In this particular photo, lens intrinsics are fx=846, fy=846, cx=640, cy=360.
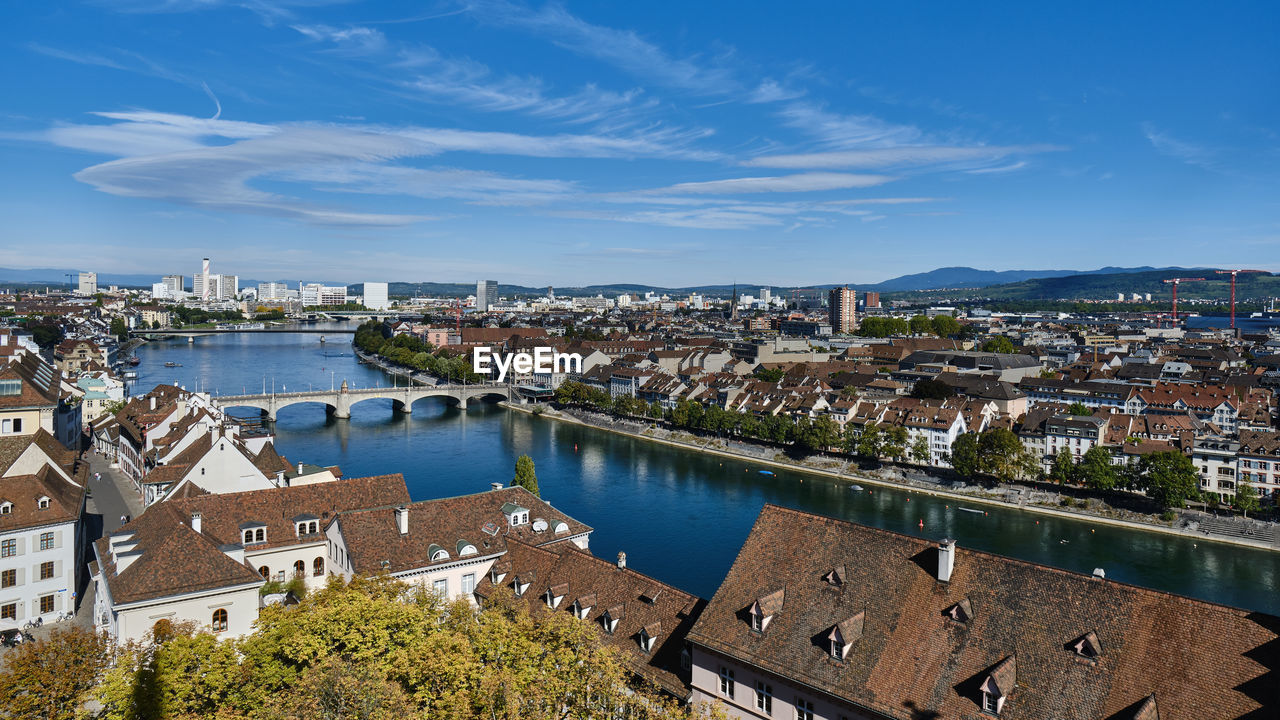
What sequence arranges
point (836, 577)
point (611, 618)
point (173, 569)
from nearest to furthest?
point (836, 577) < point (611, 618) < point (173, 569)

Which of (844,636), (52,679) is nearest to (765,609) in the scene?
(844,636)

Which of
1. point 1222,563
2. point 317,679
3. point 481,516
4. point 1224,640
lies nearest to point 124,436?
point 481,516

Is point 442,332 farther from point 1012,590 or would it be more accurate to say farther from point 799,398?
point 1012,590

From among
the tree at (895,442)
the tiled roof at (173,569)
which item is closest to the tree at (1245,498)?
the tree at (895,442)

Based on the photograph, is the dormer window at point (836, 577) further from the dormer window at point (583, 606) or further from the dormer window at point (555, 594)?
the dormer window at point (555, 594)

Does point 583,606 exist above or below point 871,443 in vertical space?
above

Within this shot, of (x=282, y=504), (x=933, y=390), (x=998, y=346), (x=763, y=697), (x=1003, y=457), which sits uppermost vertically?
(x=998, y=346)

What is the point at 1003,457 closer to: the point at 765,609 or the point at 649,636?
the point at 649,636

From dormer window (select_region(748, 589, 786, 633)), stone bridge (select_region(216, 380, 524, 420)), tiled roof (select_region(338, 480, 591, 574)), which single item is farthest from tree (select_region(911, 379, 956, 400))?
dormer window (select_region(748, 589, 786, 633))
